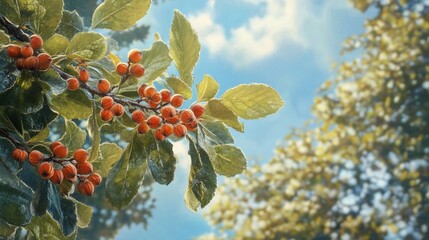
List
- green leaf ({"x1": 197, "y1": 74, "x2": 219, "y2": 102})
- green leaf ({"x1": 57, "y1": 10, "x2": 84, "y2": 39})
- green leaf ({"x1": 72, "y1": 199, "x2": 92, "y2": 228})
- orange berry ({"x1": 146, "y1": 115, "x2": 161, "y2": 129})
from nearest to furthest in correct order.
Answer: orange berry ({"x1": 146, "y1": 115, "x2": 161, "y2": 129}) → green leaf ({"x1": 197, "y1": 74, "x2": 219, "y2": 102}) → green leaf ({"x1": 57, "y1": 10, "x2": 84, "y2": 39}) → green leaf ({"x1": 72, "y1": 199, "x2": 92, "y2": 228})

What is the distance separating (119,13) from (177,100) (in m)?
0.33

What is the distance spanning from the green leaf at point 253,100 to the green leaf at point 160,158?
0.19 m

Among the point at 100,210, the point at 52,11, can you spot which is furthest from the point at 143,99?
the point at 100,210

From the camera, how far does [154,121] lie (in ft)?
4.54

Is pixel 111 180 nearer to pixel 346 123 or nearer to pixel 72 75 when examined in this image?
pixel 72 75

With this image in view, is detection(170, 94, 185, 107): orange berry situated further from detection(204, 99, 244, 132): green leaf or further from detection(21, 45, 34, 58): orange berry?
detection(21, 45, 34, 58): orange berry

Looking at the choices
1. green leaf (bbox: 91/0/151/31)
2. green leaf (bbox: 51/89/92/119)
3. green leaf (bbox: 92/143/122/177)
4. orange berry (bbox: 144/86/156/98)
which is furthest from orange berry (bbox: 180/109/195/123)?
green leaf (bbox: 92/143/122/177)

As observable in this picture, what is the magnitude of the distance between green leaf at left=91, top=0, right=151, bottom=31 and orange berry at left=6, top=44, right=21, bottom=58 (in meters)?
0.32

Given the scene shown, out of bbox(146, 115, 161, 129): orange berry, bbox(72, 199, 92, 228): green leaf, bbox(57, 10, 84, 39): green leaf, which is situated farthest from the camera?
bbox(72, 199, 92, 228): green leaf

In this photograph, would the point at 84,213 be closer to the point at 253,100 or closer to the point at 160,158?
the point at 160,158

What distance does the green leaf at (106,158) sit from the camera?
177 cm

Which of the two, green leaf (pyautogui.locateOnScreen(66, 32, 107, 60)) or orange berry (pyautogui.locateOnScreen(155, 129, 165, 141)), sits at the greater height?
green leaf (pyautogui.locateOnScreen(66, 32, 107, 60))

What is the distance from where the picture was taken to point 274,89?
1523mm

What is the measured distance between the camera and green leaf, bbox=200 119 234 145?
151 cm
